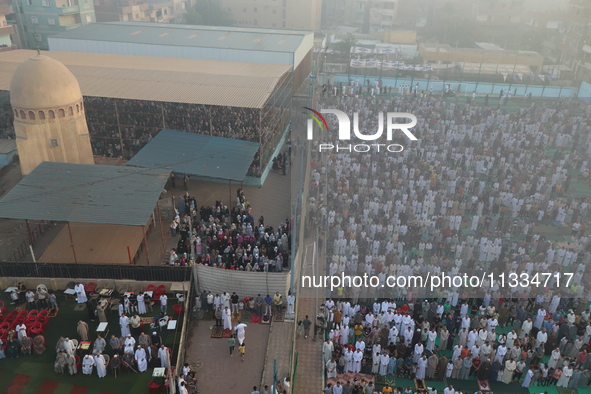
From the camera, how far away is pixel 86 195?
50.0ft

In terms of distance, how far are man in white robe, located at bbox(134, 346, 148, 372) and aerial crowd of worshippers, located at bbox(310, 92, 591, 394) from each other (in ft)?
14.9

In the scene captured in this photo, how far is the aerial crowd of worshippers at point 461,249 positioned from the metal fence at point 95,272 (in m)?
4.71

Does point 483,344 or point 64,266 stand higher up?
point 64,266

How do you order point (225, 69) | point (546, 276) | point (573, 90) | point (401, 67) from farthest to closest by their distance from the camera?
point (401, 67), point (573, 90), point (225, 69), point (546, 276)

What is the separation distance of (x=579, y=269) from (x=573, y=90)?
29064mm

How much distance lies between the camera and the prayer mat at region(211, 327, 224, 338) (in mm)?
13132

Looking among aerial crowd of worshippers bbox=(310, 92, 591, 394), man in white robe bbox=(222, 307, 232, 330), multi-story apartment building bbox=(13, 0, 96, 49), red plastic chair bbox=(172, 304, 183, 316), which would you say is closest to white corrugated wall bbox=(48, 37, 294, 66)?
aerial crowd of worshippers bbox=(310, 92, 591, 394)

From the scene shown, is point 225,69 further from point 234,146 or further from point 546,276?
point 546,276

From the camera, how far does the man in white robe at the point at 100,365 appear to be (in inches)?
441

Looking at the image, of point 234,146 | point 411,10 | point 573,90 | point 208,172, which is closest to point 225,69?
point 234,146

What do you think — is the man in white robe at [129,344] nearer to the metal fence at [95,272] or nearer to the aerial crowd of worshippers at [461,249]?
the metal fence at [95,272]

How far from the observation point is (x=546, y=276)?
15.9 m

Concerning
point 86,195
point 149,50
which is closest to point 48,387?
point 86,195

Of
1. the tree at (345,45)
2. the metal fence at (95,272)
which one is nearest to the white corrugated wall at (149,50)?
the metal fence at (95,272)
